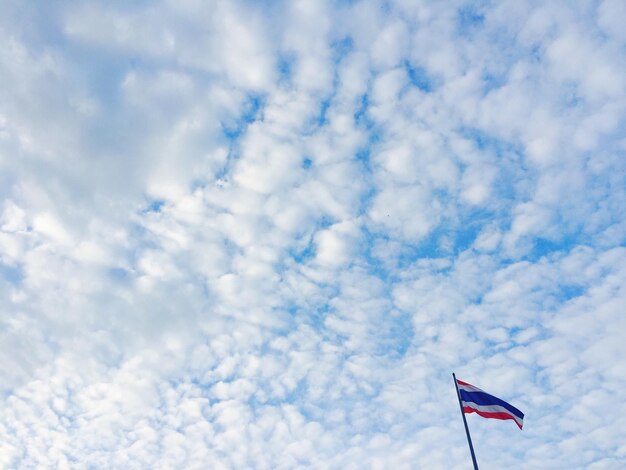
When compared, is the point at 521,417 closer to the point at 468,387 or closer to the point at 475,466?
the point at 468,387

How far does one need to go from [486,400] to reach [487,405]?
0.25m

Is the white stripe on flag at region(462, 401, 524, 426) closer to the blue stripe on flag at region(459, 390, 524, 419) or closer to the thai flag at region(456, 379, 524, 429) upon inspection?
the thai flag at region(456, 379, 524, 429)

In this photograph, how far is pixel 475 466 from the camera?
24156 millimetres

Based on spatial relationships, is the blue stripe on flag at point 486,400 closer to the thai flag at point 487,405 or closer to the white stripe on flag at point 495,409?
the thai flag at point 487,405

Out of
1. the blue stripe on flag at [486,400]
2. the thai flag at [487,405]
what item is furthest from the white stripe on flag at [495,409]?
the blue stripe on flag at [486,400]

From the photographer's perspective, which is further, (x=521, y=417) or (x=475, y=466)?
(x=521, y=417)

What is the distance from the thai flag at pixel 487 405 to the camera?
27.8 metres

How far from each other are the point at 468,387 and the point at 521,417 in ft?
10.1

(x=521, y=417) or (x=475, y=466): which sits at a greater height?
(x=521, y=417)

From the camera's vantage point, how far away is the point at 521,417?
2811cm

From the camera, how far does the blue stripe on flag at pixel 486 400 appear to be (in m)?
27.9

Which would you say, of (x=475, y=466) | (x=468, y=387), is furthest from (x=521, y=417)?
(x=475, y=466)

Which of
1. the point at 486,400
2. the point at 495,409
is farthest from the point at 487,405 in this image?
the point at 495,409

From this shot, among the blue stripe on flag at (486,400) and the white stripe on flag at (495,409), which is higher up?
the blue stripe on flag at (486,400)
